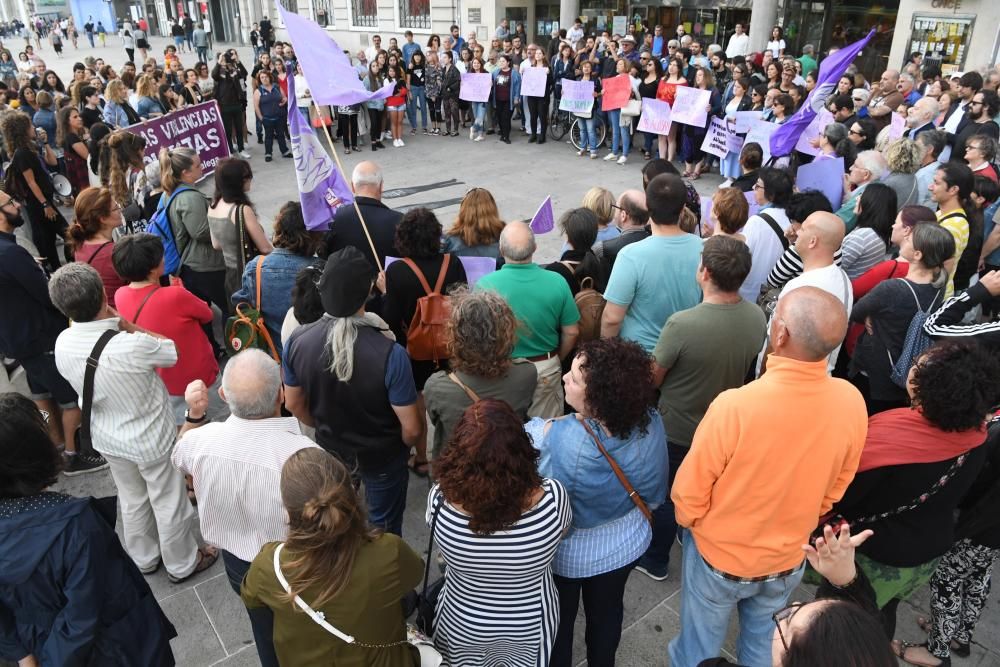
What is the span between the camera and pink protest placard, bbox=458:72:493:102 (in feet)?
44.6

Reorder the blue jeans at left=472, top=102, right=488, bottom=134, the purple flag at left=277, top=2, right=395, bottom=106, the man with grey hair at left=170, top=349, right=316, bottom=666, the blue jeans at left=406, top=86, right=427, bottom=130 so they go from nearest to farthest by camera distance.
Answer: the man with grey hair at left=170, top=349, right=316, bottom=666
the purple flag at left=277, top=2, right=395, bottom=106
the blue jeans at left=472, top=102, right=488, bottom=134
the blue jeans at left=406, top=86, right=427, bottom=130

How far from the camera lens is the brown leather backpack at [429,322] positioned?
12.8 feet

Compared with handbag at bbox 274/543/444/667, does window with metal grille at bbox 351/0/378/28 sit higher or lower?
higher

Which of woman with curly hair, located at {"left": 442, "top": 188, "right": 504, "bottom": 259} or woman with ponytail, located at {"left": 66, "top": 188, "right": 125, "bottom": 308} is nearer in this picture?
woman with curly hair, located at {"left": 442, "top": 188, "right": 504, "bottom": 259}

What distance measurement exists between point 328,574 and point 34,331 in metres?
3.52

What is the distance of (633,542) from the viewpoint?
2.62m

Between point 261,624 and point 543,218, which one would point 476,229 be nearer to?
point 543,218

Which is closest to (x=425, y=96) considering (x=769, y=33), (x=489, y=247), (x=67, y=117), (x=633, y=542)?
(x=67, y=117)

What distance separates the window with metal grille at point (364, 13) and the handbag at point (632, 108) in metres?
18.2

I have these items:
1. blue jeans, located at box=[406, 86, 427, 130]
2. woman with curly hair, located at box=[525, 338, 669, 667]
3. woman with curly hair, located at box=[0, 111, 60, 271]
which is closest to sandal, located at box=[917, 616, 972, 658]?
woman with curly hair, located at box=[525, 338, 669, 667]

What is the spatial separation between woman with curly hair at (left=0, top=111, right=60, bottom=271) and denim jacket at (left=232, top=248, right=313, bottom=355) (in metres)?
4.14

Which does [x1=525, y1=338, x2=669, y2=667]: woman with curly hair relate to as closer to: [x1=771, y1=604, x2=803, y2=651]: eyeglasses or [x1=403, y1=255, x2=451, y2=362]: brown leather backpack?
[x1=771, y1=604, x2=803, y2=651]: eyeglasses

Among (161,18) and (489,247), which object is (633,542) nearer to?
(489,247)

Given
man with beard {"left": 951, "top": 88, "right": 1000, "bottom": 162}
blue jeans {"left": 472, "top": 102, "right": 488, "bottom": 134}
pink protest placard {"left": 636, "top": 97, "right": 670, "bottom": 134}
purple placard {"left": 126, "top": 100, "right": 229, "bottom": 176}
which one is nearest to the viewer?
man with beard {"left": 951, "top": 88, "right": 1000, "bottom": 162}
